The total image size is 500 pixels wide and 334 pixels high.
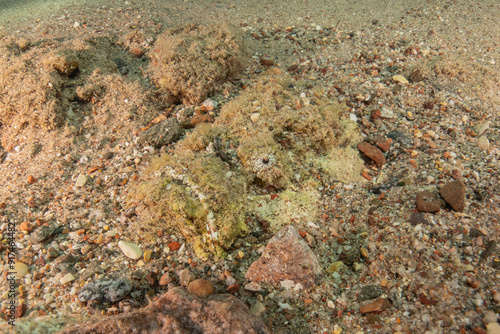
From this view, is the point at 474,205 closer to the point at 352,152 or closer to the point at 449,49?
the point at 352,152

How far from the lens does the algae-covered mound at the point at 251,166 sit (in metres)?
2.32

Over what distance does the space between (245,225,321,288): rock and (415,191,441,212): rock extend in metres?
1.03

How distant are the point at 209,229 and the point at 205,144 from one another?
2.98ft

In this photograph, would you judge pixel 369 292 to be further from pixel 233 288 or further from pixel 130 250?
pixel 130 250

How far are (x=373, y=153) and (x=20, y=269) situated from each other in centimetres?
320

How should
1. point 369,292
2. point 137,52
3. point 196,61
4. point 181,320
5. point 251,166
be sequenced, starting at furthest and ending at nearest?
point 137,52 < point 196,61 < point 251,166 < point 369,292 < point 181,320

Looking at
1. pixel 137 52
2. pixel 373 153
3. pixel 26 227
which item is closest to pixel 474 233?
pixel 373 153

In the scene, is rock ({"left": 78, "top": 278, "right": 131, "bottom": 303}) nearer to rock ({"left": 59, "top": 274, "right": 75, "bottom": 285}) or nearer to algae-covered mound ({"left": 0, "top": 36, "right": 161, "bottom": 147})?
rock ({"left": 59, "top": 274, "right": 75, "bottom": 285})

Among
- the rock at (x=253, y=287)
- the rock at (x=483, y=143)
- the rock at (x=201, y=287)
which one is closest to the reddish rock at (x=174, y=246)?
the rock at (x=201, y=287)

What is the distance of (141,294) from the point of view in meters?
1.98

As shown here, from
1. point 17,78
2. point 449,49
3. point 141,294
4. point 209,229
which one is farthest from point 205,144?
point 449,49

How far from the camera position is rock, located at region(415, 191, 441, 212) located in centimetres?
232

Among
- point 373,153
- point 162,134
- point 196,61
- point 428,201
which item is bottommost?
point 428,201

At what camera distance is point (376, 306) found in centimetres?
190
